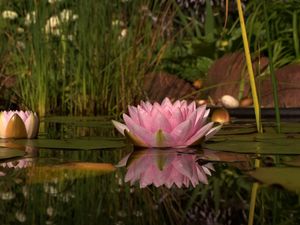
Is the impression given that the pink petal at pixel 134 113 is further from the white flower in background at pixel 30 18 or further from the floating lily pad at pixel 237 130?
the white flower in background at pixel 30 18

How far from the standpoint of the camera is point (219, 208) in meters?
1.22

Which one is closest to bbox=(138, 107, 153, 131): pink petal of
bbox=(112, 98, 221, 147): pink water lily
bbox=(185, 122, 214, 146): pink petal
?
bbox=(112, 98, 221, 147): pink water lily

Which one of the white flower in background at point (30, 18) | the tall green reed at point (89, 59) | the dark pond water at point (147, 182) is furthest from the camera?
the tall green reed at point (89, 59)

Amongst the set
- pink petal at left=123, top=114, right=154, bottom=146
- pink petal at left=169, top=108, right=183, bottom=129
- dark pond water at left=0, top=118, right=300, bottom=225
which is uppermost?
pink petal at left=169, top=108, right=183, bottom=129

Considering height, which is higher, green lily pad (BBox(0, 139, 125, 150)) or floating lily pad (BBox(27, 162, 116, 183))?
green lily pad (BBox(0, 139, 125, 150))

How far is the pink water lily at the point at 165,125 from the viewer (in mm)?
2025

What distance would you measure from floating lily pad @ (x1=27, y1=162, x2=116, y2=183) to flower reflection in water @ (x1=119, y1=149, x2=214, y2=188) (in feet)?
0.23

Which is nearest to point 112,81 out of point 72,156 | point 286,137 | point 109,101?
point 109,101

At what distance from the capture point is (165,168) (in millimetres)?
1707

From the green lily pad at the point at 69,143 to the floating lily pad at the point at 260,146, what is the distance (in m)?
0.33

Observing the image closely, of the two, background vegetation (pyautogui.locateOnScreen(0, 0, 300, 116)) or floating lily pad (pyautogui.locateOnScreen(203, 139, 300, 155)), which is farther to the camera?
background vegetation (pyautogui.locateOnScreen(0, 0, 300, 116))

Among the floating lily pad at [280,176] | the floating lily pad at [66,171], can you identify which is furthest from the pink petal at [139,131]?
the floating lily pad at [280,176]

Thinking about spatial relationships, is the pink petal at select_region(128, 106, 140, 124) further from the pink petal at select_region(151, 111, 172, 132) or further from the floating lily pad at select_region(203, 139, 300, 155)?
the floating lily pad at select_region(203, 139, 300, 155)

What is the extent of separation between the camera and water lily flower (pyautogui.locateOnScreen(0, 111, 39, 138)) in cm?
250
